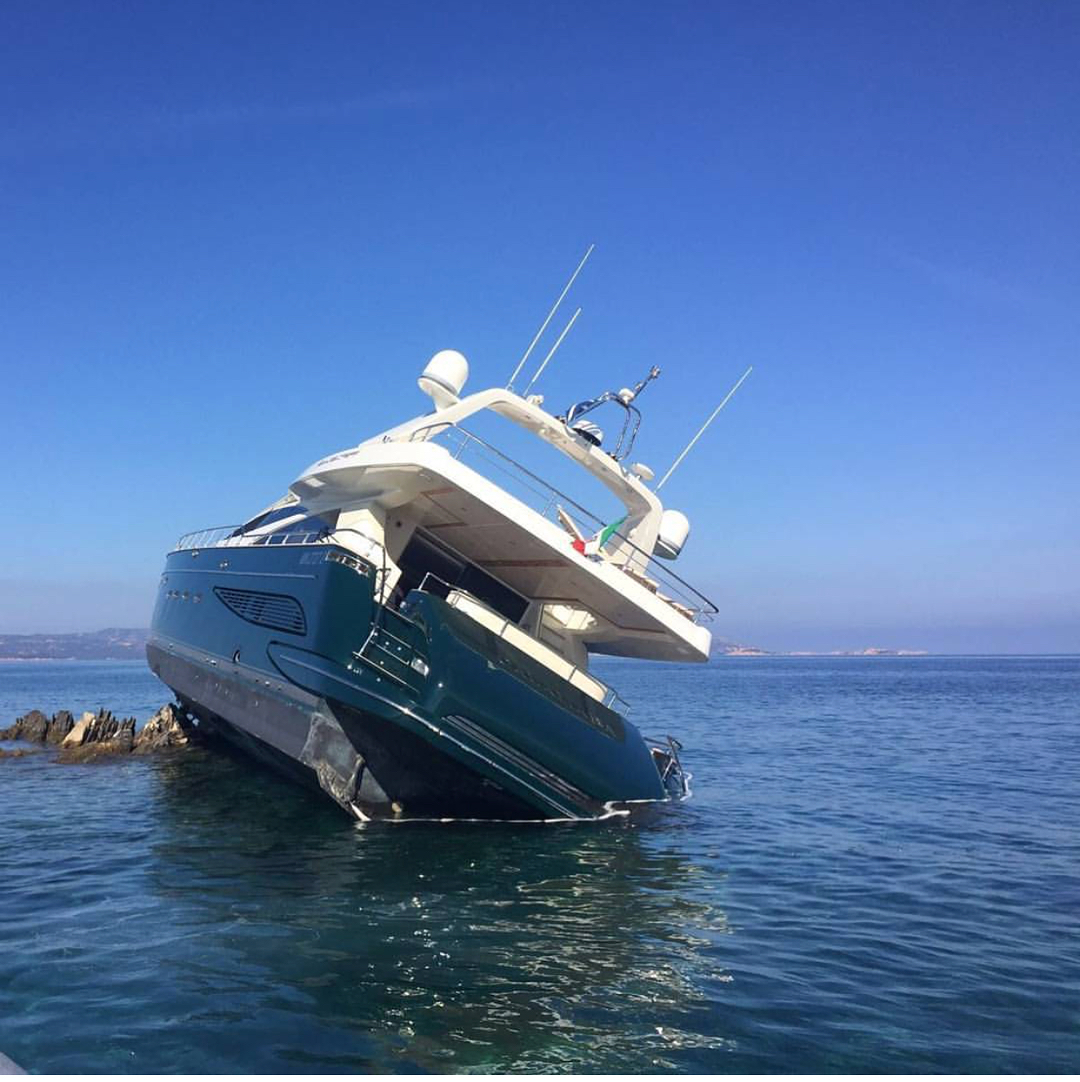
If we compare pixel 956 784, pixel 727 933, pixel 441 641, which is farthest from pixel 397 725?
pixel 956 784

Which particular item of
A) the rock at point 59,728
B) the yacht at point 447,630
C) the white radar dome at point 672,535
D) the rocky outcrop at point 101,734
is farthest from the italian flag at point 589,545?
the rock at point 59,728

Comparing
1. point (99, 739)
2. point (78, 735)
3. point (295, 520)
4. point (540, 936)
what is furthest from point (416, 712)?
point (78, 735)

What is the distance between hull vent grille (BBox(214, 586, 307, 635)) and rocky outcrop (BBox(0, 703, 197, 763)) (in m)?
7.50

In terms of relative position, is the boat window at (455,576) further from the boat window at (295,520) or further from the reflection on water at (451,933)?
the reflection on water at (451,933)

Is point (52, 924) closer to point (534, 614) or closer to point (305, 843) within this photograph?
point (305, 843)

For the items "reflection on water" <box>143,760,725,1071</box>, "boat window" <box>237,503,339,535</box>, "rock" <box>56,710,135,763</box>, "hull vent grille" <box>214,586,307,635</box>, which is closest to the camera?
"reflection on water" <box>143,760,725,1071</box>

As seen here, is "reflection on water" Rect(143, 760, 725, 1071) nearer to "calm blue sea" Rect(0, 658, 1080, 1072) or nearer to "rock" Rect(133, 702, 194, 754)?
"calm blue sea" Rect(0, 658, 1080, 1072)

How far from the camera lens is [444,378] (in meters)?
15.6

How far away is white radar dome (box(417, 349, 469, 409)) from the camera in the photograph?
1556 centimetres

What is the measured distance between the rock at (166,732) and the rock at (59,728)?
2.64m

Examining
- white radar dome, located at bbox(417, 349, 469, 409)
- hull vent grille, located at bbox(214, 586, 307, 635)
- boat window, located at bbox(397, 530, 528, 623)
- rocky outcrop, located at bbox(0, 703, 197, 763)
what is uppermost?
white radar dome, located at bbox(417, 349, 469, 409)

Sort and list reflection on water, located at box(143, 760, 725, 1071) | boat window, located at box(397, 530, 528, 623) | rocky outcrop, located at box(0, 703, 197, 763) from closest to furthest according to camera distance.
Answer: reflection on water, located at box(143, 760, 725, 1071) < boat window, located at box(397, 530, 528, 623) < rocky outcrop, located at box(0, 703, 197, 763)

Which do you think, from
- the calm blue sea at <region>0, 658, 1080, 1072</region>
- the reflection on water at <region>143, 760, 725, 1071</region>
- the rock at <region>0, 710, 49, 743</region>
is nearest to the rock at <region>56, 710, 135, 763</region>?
the rock at <region>0, 710, 49, 743</region>

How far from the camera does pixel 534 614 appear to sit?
1576 centimetres
